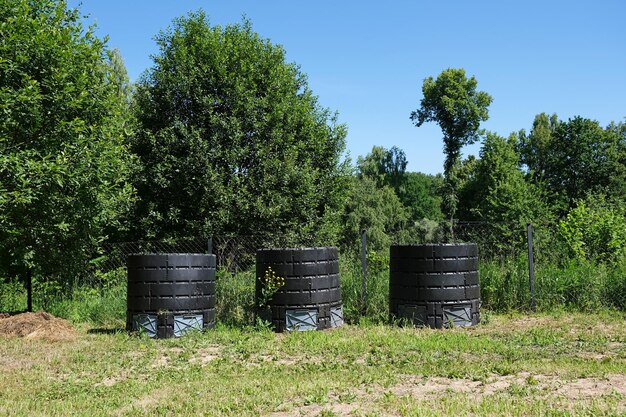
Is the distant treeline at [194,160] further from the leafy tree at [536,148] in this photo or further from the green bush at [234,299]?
the green bush at [234,299]

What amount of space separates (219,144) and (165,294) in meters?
13.6

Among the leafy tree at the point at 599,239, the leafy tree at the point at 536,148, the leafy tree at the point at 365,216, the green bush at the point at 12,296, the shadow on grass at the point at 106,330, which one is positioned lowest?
the shadow on grass at the point at 106,330

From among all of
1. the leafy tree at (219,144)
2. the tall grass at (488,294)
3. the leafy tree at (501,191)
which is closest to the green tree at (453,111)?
the leafy tree at (501,191)

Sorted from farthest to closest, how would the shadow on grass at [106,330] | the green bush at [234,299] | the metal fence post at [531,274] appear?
the metal fence post at [531,274]
the green bush at [234,299]
the shadow on grass at [106,330]

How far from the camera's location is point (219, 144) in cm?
2283

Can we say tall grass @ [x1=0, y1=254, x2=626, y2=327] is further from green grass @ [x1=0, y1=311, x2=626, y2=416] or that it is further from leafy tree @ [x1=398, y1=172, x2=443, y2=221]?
leafy tree @ [x1=398, y1=172, x2=443, y2=221]

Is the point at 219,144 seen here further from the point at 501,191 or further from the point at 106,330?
the point at 501,191

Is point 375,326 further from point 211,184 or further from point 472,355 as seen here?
point 211,184

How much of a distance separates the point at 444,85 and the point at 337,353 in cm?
4629

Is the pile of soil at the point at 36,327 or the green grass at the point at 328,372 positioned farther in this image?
the pile of soil at the point at 36,327

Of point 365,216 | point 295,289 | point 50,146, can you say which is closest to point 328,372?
point 295,289

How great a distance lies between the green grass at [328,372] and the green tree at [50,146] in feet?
10.7

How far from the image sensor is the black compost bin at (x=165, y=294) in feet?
32.1

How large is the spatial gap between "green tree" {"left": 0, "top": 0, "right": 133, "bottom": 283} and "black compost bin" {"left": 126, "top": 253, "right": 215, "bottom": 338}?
8.15ft
